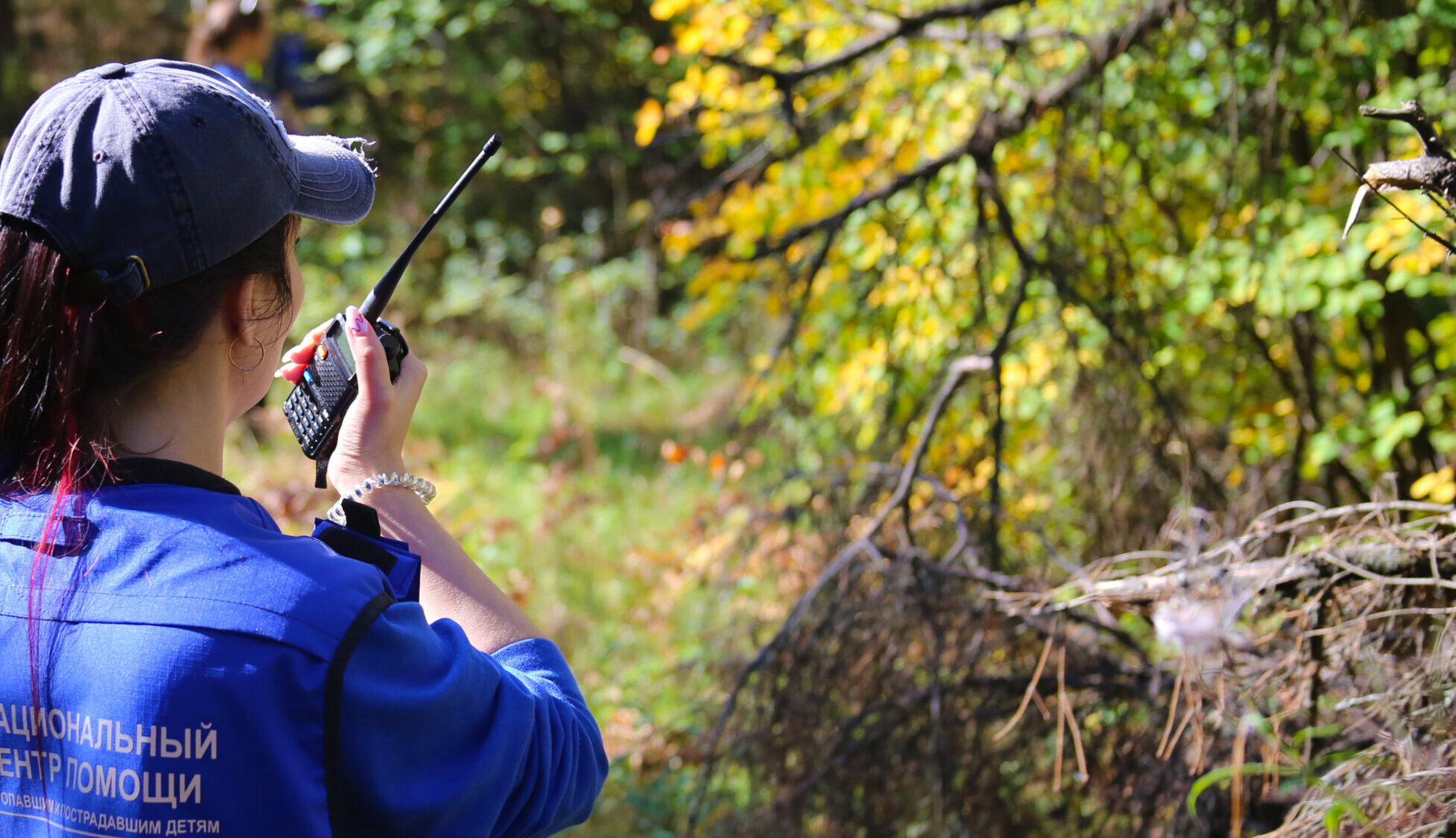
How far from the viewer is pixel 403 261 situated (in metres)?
1.27

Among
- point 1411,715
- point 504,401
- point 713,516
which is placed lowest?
point 504,401

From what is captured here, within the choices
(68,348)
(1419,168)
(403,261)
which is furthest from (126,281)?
(1419,168)

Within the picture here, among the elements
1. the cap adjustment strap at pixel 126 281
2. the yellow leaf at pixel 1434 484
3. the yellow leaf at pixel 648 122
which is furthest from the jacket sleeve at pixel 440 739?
the yellow leaf at pixel 648 122

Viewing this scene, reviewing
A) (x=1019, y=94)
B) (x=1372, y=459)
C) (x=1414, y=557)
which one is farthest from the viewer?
(x=1372, y=459)

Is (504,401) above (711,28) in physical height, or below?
below

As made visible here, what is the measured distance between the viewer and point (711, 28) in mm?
3412

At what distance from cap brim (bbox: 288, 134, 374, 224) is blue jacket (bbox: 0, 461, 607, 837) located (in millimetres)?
285

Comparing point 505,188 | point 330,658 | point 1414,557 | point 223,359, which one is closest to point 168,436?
point 223,359

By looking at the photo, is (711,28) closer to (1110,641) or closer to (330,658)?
(1110,641)

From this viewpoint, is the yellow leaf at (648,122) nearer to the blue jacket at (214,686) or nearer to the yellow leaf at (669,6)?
the yellow leaf at (669,6)

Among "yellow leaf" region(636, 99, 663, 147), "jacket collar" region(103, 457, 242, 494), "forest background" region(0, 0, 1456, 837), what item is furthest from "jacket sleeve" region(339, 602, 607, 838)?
"yellow leaf" region(636, 99, 663, 147)

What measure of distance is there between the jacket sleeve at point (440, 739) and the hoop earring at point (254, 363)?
0.95 feet

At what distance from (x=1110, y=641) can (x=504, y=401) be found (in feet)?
16.8

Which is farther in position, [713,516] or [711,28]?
[713,516]
